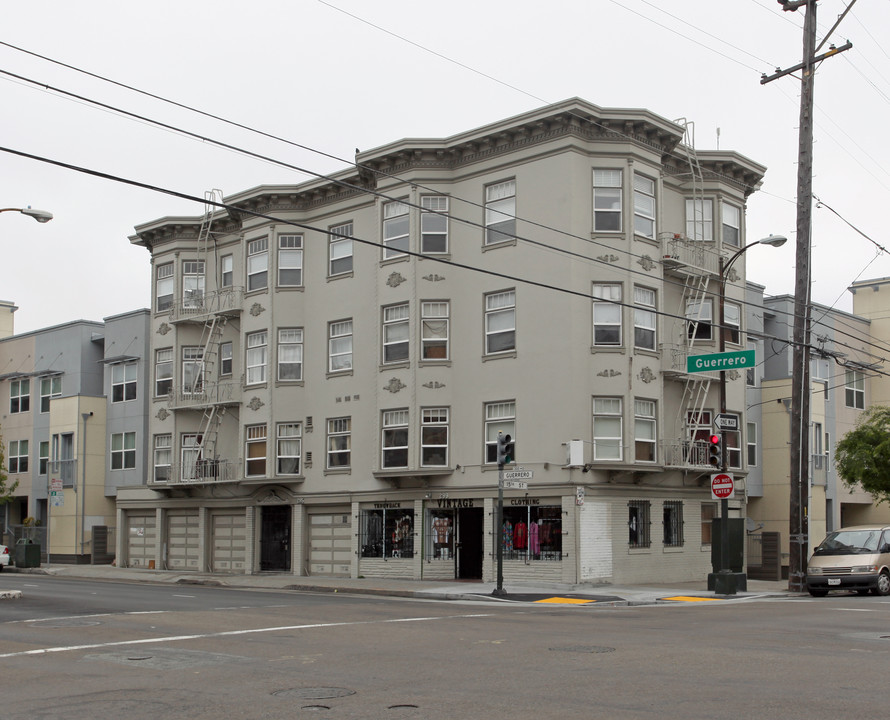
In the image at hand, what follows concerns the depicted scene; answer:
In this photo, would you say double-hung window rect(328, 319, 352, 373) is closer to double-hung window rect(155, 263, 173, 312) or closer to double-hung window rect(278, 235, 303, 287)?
double-hung window rect(278, 235, 303, 287)

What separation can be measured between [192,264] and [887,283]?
103 feet

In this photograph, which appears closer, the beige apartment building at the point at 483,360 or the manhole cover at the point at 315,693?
the manhole cover at the point at 315,693

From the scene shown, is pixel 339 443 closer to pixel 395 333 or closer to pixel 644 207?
pixel 395 333

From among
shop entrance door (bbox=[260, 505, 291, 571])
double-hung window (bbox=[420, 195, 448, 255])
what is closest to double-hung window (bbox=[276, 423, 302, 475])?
shop entrance door (bbox=[260, 505, 291, 571])

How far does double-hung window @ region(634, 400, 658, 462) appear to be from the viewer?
3012 cm

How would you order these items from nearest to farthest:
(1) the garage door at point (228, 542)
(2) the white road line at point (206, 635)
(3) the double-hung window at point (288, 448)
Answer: (2) the white road line at point (206, 635), (3) the double-hung window at point (288, 448), (1) the garage door at point (228, 542)

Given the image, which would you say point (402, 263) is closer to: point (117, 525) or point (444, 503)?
point (444, 503)

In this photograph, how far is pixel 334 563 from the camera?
34.9m

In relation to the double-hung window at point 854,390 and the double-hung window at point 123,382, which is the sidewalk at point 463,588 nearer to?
the double-hung window at point 123,382

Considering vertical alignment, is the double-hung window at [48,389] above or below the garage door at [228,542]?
above

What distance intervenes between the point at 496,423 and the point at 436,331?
361 cm

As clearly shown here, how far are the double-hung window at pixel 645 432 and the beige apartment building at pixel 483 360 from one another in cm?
7

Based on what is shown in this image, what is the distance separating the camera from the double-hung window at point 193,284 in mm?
40062

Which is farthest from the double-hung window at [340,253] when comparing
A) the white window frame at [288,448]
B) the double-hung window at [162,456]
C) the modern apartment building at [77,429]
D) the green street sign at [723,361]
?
the modern apartment building at [77,429]
